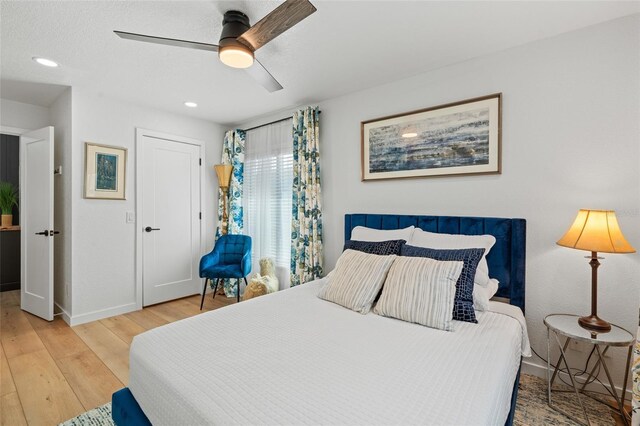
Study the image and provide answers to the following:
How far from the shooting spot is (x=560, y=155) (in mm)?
2117

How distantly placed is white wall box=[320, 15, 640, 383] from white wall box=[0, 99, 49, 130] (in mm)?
4509

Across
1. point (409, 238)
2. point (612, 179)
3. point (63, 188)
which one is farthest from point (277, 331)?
point (63, 188)

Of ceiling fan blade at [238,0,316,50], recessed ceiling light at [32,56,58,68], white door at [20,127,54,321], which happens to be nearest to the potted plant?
white door at [20,127,54,321]

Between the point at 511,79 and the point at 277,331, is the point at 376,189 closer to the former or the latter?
the point at 511,79

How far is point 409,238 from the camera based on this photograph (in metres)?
2.50

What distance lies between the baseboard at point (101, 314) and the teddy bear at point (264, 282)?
1364 mm

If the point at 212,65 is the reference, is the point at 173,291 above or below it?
below

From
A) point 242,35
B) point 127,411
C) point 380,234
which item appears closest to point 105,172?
point 242,35

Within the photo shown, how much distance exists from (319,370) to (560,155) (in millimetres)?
2224

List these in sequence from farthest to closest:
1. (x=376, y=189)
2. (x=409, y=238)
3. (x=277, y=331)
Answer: (x=376, y=189) < (x=409, y=238) < (x=277, y=331)

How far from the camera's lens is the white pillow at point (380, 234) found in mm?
2529

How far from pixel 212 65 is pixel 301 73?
0.78 metres

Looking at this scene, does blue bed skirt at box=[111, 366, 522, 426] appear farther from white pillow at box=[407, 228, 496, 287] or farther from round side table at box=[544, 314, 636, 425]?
white pillow at box=[407, 228, 496, 287]

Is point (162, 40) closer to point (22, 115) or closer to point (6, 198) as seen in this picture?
point (22, 115)
